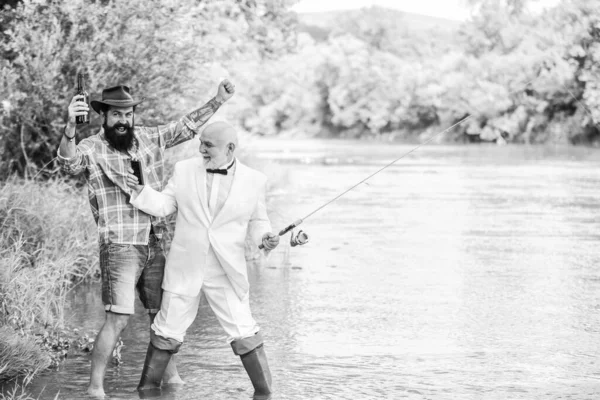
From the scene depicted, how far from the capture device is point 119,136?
23.3 ft

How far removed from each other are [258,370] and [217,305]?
1.43ft

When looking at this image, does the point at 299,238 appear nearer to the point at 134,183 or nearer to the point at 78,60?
the point at 134,183

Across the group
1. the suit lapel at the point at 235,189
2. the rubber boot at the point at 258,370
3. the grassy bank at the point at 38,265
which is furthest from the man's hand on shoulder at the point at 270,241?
the grassy bank at the point at 38,265

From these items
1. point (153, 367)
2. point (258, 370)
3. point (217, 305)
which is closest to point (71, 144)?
point (217, 305)

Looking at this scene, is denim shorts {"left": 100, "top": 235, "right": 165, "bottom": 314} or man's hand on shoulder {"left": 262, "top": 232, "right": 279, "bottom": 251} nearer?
man's hand on shoulder {"left": 262, "top": 232, "right": 279, "bottom": 251}

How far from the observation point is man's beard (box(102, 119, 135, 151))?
7.10m

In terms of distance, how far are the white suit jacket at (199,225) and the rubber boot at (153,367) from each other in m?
0.37

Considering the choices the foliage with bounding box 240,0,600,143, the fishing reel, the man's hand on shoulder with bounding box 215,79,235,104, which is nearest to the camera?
the fishing reel

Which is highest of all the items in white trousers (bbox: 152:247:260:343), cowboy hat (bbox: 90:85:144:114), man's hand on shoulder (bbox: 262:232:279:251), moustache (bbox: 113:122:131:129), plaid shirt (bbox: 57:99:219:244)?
cowboy hat (bbox: 90:85:144:114)

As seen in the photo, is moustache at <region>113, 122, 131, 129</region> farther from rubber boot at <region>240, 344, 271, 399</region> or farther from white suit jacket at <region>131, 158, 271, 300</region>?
rubber boot at <region>240, 344, 271, 399</region>

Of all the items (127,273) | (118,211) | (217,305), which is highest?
(118,211)

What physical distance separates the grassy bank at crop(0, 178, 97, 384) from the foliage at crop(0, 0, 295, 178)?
105cm

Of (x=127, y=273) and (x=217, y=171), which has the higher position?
(x=217, y=171)

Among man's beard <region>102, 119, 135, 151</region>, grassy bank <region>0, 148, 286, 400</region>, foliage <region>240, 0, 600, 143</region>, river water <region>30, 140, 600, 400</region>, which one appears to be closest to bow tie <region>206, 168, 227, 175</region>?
man's beard <region>102, 119, 135, 151</region>
